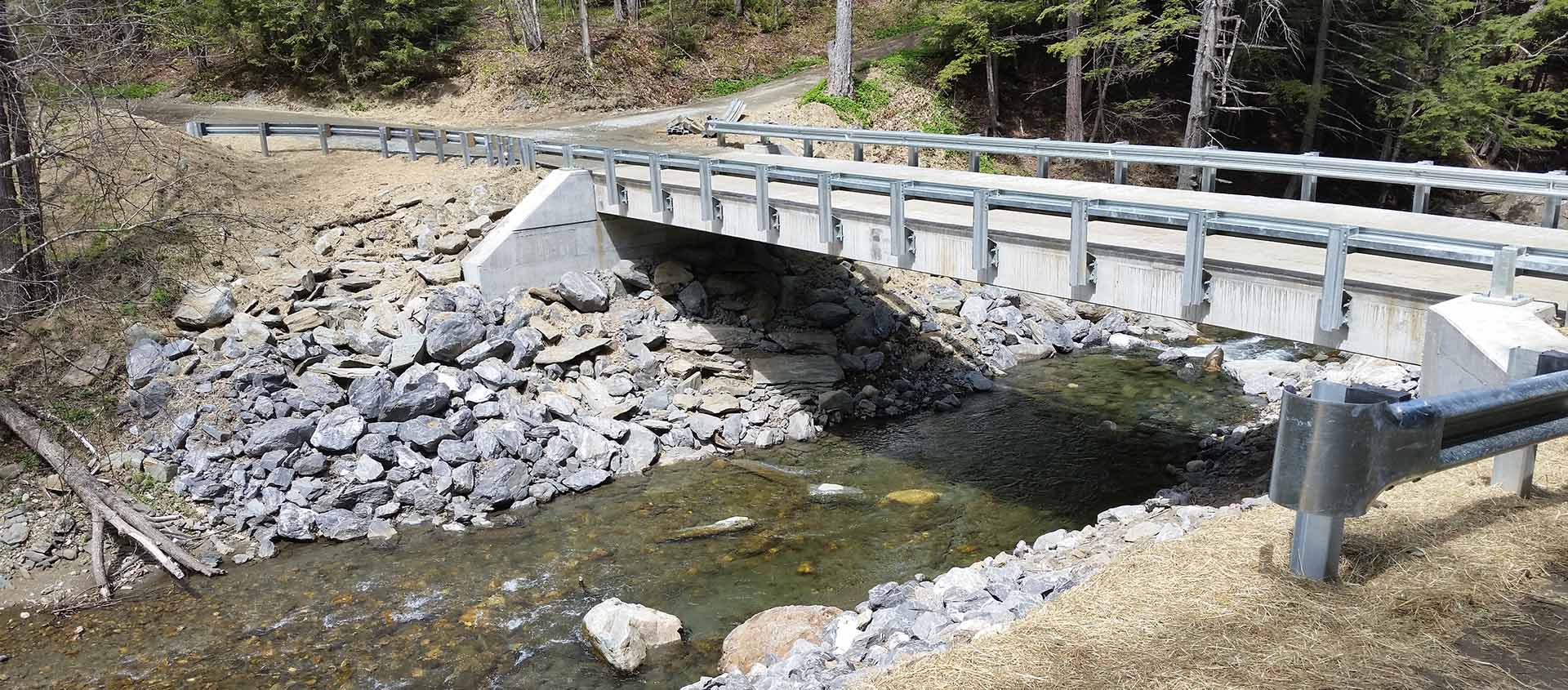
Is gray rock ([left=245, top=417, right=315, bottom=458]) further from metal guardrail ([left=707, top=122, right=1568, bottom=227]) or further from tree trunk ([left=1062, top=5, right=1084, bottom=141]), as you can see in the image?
tree trunk ([left=1062, top=5, right=1084, bottom=141])

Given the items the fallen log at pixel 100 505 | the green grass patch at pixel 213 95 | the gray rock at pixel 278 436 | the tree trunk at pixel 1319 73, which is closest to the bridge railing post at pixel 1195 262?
the fallen log at pixel 100 505

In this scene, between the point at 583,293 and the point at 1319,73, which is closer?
the point at 583,293

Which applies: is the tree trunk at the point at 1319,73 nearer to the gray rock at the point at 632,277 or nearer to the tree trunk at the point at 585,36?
the gray rock at the point at 632,277

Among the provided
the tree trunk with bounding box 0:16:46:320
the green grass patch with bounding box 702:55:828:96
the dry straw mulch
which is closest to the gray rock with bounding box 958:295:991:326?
the dry straw mulch

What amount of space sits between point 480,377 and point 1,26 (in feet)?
26.8

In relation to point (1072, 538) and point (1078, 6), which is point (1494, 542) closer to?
point (1072, 538)

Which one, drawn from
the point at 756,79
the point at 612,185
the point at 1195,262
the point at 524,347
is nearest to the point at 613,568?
the point at 524,347

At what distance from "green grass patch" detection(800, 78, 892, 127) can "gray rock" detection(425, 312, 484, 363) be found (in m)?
17.8

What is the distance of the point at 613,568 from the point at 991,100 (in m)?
25.2

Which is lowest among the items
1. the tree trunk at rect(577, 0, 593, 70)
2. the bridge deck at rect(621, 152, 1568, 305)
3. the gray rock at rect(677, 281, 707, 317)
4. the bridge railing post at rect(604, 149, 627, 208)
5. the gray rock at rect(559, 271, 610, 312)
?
the gray rock at rect(677, 281, 707, 317)

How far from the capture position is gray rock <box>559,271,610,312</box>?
18500mm

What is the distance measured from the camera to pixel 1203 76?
20922 mm

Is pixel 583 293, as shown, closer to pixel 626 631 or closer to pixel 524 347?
pixel 524 347

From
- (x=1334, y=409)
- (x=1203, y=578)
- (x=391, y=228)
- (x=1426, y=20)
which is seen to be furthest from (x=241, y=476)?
(x=1426, y=20)
